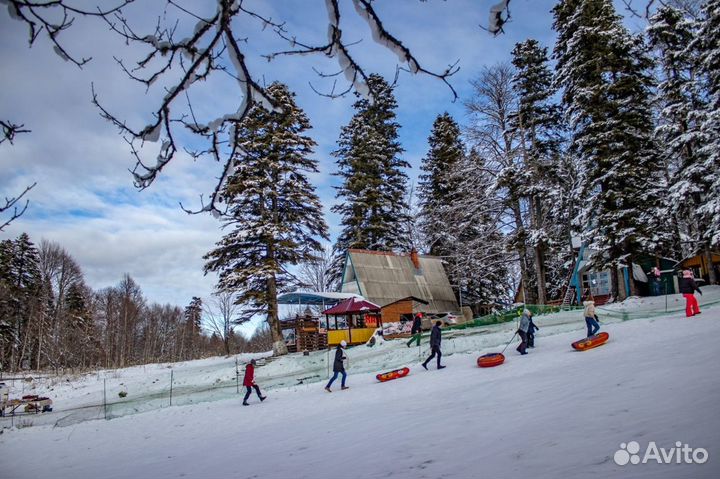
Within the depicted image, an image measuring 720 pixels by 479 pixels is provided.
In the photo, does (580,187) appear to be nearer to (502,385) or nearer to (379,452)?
(502,385)

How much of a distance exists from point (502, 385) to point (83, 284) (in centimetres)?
5115

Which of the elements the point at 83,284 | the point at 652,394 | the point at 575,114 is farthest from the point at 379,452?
the point at 83,284

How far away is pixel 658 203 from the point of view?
21922mm

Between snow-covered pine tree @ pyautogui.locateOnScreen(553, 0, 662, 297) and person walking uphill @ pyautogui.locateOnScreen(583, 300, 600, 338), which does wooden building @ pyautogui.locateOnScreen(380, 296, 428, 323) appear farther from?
person walking uphill @ pyautogui.locateOnScreen(583, 300, 600, 338)

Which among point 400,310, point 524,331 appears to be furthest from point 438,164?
point 524,331

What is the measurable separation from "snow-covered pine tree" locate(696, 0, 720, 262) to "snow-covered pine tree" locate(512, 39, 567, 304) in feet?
22.1

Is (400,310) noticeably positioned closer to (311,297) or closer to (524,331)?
(311,297)

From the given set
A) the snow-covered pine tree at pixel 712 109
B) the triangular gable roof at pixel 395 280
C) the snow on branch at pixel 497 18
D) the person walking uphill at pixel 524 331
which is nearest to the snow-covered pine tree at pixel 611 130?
the snow-covered pine tree at pixel 712 109

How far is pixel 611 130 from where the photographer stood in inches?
869

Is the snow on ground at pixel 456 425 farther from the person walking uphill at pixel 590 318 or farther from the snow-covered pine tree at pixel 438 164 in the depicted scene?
the snow-covered pine tree at pixel 438 164

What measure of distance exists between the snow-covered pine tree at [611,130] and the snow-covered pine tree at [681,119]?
2.71 feet

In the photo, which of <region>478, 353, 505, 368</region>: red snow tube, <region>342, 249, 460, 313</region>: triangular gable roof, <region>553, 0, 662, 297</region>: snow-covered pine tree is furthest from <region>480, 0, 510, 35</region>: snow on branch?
<region>342, 249, 460, 313</region>: triangular gable roof

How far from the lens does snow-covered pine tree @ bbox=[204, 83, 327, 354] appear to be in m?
25.2

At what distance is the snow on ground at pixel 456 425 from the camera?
5.37m
